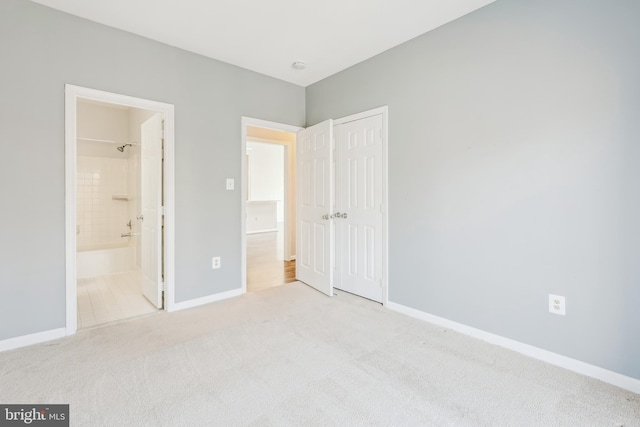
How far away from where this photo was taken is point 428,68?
2691mm

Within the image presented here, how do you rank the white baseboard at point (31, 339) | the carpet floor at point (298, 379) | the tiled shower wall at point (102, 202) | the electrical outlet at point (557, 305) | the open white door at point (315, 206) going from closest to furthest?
the carpet floor at point (298, 379) → the electrical outlet at point (557, 305) → the white baseboard at point (31, 339) → the open white door at point (315, 206) → the tiled shower wall at point (102, 202)

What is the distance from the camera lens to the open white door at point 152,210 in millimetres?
3002

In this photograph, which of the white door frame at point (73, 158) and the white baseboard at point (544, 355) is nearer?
the white baseboard at point (544, 355)

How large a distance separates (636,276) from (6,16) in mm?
4479

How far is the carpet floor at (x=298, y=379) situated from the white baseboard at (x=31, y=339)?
0.08 m

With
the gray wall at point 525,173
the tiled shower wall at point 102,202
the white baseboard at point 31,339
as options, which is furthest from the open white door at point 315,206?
the tiled shower wall at point 102,202

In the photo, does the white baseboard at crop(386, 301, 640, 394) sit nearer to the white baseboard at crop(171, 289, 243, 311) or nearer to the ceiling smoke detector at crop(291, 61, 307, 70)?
the white baseboard at crop(171, 289, 243, 311)

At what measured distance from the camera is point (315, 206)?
145 inches

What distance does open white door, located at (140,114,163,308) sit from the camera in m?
3.00

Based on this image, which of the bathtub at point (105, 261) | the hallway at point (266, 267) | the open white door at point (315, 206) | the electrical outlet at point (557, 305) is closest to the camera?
the electrical outlet at point (557, 305)

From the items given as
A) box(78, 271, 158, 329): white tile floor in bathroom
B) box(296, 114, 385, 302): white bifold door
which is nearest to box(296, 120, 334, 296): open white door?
box(296, 114, 385, 302): white bifold door

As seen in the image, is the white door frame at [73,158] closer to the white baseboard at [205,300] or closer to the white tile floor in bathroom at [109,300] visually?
the white tile floor in bathroom at [109,300]

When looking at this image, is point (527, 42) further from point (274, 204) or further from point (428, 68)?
point (274, 204)

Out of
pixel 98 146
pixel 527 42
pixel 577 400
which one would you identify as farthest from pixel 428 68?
pixel 98 146
